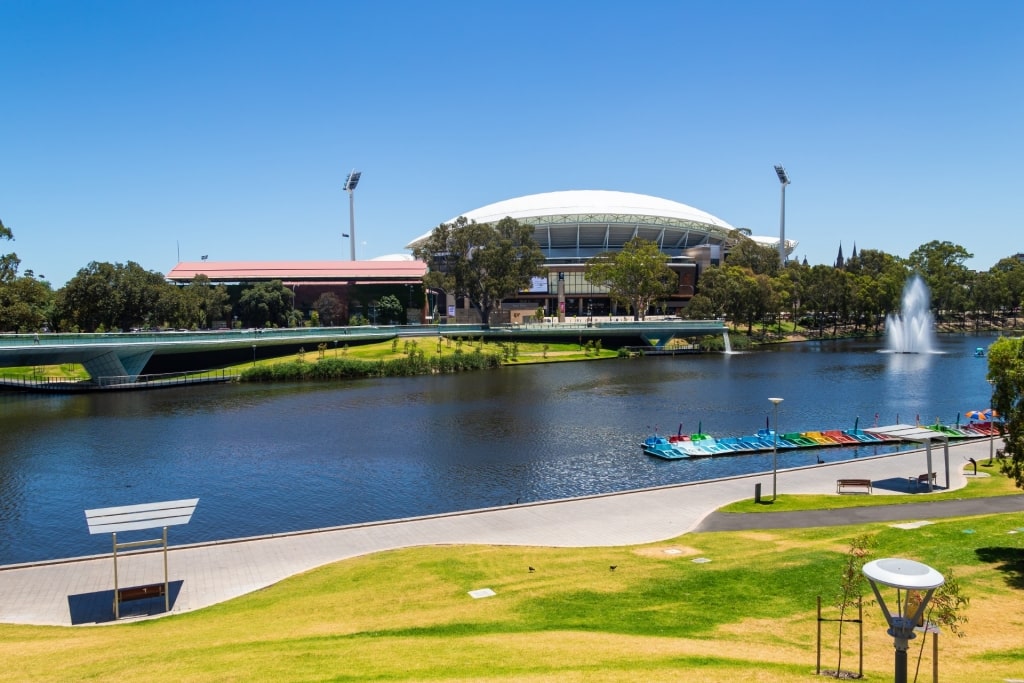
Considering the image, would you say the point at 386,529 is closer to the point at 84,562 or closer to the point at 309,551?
the point at 309,551

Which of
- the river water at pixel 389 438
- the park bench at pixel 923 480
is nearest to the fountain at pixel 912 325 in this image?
the river water at pixel 389 438

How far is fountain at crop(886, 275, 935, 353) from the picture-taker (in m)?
127

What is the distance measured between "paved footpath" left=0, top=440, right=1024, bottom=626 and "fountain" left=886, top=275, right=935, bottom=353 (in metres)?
101

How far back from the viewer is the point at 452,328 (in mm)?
116250

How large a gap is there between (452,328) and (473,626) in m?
98.4

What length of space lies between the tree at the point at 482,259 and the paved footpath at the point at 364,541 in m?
83.3

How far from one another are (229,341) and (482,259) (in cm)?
4208

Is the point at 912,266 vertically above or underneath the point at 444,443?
above

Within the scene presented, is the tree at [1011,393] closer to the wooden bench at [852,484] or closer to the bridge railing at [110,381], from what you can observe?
the wooden bench at [852,484]

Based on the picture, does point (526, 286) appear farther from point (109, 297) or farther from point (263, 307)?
point (109, 297)

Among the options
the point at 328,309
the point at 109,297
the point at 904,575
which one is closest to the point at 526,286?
the point at 328,309

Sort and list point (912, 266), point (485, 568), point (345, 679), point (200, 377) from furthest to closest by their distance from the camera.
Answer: point (912, 266)
point (200, 377)
point (485, 568)
point (345, 679)

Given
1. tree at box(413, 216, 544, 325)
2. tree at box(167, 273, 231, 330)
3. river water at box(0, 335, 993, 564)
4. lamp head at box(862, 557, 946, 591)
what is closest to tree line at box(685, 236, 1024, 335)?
tree at box(413, 216, 544, 325)

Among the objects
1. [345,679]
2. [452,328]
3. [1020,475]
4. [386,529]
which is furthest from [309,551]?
[452,328]
